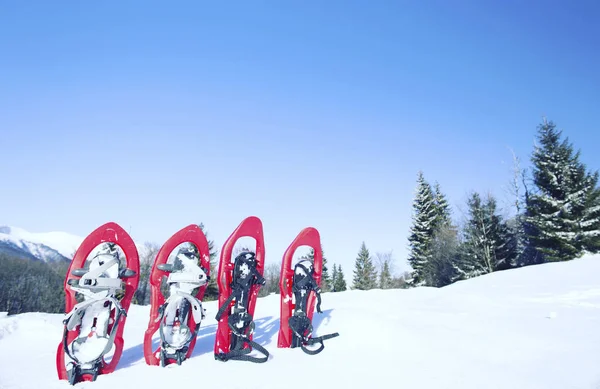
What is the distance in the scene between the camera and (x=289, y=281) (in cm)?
635

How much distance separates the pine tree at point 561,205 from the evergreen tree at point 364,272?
2536 cm

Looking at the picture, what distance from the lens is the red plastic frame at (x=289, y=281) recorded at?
6.05m

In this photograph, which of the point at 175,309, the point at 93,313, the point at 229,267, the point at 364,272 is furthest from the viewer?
the point at 364,272

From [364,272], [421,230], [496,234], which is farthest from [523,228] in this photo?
[364,272]

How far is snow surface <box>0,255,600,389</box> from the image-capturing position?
13.3 feet

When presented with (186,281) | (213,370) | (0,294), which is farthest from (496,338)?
(0,294)

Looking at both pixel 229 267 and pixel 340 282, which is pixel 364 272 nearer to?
pixel 340 282

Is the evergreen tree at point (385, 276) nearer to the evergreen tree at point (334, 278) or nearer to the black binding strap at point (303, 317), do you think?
the evergreen tree at point (334, 278)

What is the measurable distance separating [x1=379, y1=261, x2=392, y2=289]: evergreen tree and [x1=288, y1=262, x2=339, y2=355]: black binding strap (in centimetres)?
4355

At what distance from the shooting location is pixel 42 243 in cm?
11244

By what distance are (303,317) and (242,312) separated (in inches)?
46.1

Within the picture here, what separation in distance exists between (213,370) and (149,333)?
1.18 metres

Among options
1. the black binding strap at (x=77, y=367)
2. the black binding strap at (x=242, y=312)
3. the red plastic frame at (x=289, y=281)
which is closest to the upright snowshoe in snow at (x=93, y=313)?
the black binding strap at (x=77, y=367)

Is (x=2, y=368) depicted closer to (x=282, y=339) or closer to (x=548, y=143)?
(x=282, y=339)
